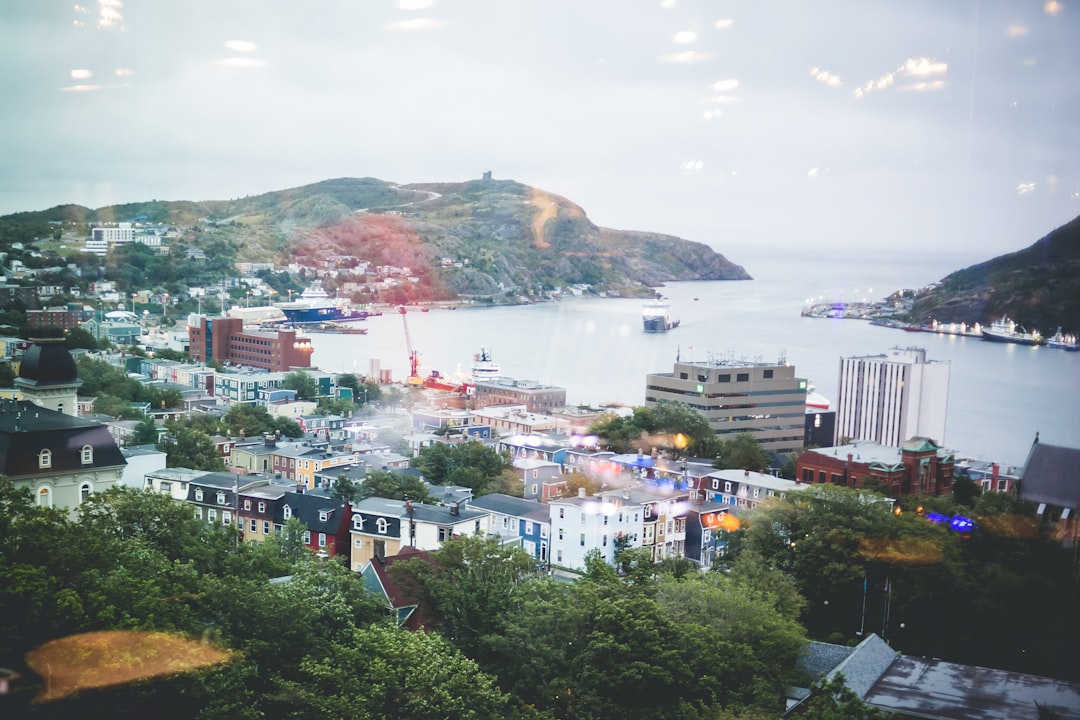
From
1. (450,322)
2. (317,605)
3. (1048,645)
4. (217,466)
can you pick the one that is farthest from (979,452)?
(450,322)

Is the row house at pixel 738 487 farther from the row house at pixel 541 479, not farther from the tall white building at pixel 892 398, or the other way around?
the tall white building at pixel 892 398

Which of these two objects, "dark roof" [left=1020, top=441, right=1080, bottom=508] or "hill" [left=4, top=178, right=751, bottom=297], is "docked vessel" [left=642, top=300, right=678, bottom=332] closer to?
"hill" [left=4, top=178, right=751, bottom=297]

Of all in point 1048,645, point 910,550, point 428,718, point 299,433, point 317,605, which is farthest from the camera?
point 299,433

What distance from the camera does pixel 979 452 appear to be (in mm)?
Answer: 9258

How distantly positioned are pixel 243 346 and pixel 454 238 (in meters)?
7.60

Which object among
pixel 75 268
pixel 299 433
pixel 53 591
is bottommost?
pixel 299 433

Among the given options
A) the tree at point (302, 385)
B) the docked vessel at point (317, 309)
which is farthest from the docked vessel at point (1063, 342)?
the docked vessel at point (317, 309)

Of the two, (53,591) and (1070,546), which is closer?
(53,591)

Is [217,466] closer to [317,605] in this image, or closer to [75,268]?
[317,605]

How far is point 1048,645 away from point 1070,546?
0.84m

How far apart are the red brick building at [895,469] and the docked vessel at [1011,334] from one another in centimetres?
174

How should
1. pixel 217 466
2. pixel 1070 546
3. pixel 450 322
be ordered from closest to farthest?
pixel 1070 546 → pixel 217 466 → pixel 450 322

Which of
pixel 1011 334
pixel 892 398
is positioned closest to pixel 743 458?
pixel 1011 334

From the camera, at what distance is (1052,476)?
6.18 meters
